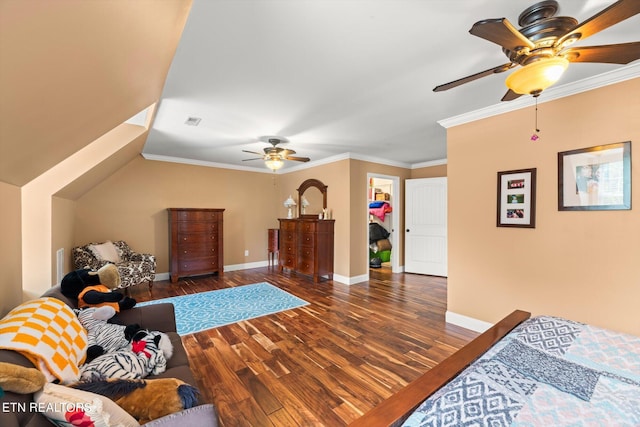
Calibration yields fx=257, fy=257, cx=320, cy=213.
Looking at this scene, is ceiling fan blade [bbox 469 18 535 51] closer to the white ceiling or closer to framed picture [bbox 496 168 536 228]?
the white ceiling

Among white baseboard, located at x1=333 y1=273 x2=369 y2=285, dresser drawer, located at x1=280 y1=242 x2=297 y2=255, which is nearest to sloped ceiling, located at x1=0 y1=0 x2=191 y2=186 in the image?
dresser drawer, located at x1=280 y1=242 x2=297 y2=255

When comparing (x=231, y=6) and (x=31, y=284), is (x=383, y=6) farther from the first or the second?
(x=31, y=284)

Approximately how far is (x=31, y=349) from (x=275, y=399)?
1382mm

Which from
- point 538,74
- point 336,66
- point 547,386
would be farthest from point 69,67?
point 547,386

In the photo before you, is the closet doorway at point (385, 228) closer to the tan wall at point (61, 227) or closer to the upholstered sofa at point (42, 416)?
the upholstered sofa at point (42, 416)

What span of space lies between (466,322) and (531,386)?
7.00 ft

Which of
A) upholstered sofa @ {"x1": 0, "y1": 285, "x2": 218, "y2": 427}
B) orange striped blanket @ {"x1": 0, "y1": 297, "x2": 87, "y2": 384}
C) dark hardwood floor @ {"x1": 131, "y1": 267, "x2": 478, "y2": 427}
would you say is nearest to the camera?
upholstered sofa @ {"x1": 0, "y1": 285, "x2": 218, "y2": 427}

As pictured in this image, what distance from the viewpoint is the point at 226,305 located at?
360cm

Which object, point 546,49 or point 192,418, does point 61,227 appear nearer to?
point 192,418

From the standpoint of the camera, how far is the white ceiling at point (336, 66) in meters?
1.44

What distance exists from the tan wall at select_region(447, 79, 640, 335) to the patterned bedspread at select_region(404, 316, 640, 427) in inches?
40.2

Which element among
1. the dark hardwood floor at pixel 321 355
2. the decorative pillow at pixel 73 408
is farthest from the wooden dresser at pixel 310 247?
the decorative pillow at pixel 73 408

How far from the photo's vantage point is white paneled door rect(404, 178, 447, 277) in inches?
200

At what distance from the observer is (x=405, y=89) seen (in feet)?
7.54
